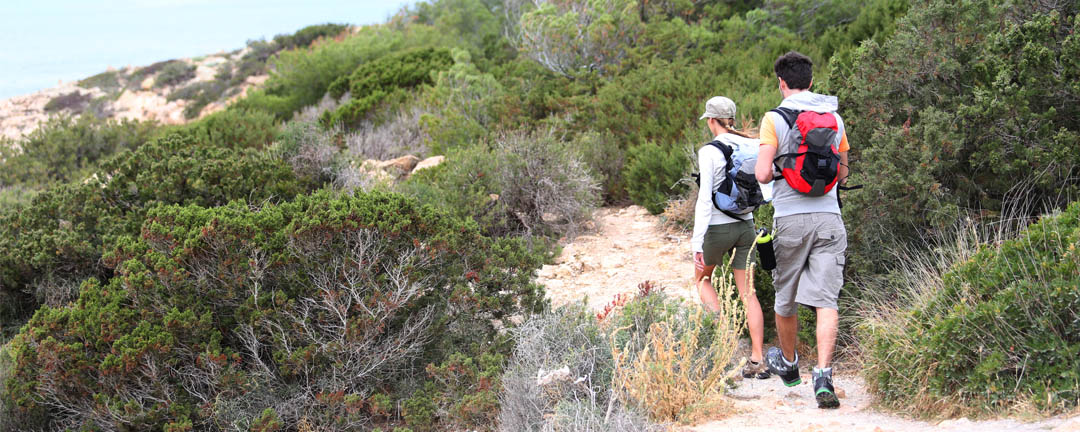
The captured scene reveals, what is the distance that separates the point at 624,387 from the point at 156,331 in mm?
2727

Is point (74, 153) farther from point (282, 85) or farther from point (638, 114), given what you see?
point (638, 114)

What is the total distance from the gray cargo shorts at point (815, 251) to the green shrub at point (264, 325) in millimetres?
1744

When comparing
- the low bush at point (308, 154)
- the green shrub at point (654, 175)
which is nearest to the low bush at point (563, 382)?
the green shrub at point (654, 175)

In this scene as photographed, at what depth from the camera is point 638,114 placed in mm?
10234

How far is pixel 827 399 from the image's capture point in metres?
3.58

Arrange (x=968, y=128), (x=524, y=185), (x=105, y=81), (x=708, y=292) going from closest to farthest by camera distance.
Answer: (x=708, y=292), (x=968, y=128), (x=524, y=185), (x=105, y=81)

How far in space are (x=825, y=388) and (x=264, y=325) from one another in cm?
313

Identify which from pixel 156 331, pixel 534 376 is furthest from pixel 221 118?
pixel 534 376

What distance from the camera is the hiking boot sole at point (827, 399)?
3.57 metres

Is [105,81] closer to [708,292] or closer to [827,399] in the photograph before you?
[708,292]

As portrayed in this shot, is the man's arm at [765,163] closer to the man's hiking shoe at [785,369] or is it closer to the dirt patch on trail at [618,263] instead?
the man's hiking shoe at [785,369]

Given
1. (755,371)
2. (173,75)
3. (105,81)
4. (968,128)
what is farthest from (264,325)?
(105,81)

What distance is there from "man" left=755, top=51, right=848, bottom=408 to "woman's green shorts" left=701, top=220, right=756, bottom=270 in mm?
514

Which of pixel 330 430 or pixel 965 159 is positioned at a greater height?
pixel 965 159
